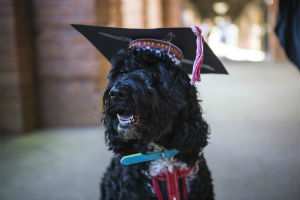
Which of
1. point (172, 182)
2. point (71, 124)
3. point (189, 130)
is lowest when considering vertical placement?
point (71, 124)

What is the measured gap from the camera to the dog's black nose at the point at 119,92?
4.89ft

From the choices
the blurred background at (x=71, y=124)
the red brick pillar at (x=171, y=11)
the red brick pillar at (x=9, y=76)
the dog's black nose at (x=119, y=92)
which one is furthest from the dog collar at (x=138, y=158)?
the red brick pillar at (x=171, y=11)

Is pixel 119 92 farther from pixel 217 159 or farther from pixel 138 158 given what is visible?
pixel 217 159

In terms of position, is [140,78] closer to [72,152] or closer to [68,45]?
[72,152]

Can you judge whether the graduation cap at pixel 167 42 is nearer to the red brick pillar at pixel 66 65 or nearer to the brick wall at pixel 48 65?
the brick wall at pixel 48 65

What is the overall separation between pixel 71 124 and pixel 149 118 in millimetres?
3429

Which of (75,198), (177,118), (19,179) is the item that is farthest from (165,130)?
Result: (19,179)

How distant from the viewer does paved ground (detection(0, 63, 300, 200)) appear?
2.79 metres

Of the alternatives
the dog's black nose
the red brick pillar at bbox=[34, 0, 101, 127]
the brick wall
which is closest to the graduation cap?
the dog's black nose

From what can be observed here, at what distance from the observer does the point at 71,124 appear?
15.9ft

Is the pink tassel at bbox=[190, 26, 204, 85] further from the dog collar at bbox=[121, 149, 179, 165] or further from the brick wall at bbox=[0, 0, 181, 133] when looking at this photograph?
the brick wall at bbox=[0, 0, 181, 133]

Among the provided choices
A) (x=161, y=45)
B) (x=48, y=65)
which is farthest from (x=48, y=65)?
(x=161, y=45)

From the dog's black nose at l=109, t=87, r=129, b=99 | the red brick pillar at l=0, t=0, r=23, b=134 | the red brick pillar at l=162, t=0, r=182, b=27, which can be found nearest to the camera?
the dog's black nose at l=109, t=87, r=129, b=99

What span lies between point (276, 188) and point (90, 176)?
66.7 inches
